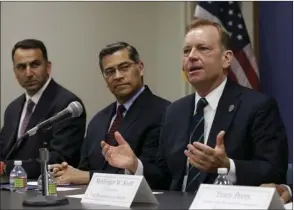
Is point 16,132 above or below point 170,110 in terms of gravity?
below

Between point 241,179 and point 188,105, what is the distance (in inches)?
25.3

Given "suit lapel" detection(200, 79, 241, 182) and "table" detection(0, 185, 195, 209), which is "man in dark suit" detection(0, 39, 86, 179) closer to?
"table" detection(0, 185, 195, 209)

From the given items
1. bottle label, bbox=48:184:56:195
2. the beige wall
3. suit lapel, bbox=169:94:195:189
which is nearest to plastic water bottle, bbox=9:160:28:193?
bottle label, bbox=48:184:56:195

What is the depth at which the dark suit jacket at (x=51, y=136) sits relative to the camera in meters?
3.76

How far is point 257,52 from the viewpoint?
189 inches

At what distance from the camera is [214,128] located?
2863 millimetres

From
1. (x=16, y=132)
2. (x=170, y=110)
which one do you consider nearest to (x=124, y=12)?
(x=16, y=132)

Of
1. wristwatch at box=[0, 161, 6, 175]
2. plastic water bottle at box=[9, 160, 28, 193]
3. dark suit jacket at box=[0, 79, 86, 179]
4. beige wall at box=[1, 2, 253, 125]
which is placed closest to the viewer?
plastic water bottle at box=[9, 160, 28, 193]

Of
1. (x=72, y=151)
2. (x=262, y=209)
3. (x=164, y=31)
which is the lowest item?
(x=72, y=151)

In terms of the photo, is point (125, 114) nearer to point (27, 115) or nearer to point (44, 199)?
point (27, 115)

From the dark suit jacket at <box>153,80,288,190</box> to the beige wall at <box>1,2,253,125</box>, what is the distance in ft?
7.82

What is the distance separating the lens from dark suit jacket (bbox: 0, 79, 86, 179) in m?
3.76

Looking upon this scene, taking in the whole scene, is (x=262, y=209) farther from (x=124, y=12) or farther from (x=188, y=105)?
(x=124, y=12)

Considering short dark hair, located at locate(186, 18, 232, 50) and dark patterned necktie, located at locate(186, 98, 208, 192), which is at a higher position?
short dark hair, located at locate(186, 18, 232, 50)
